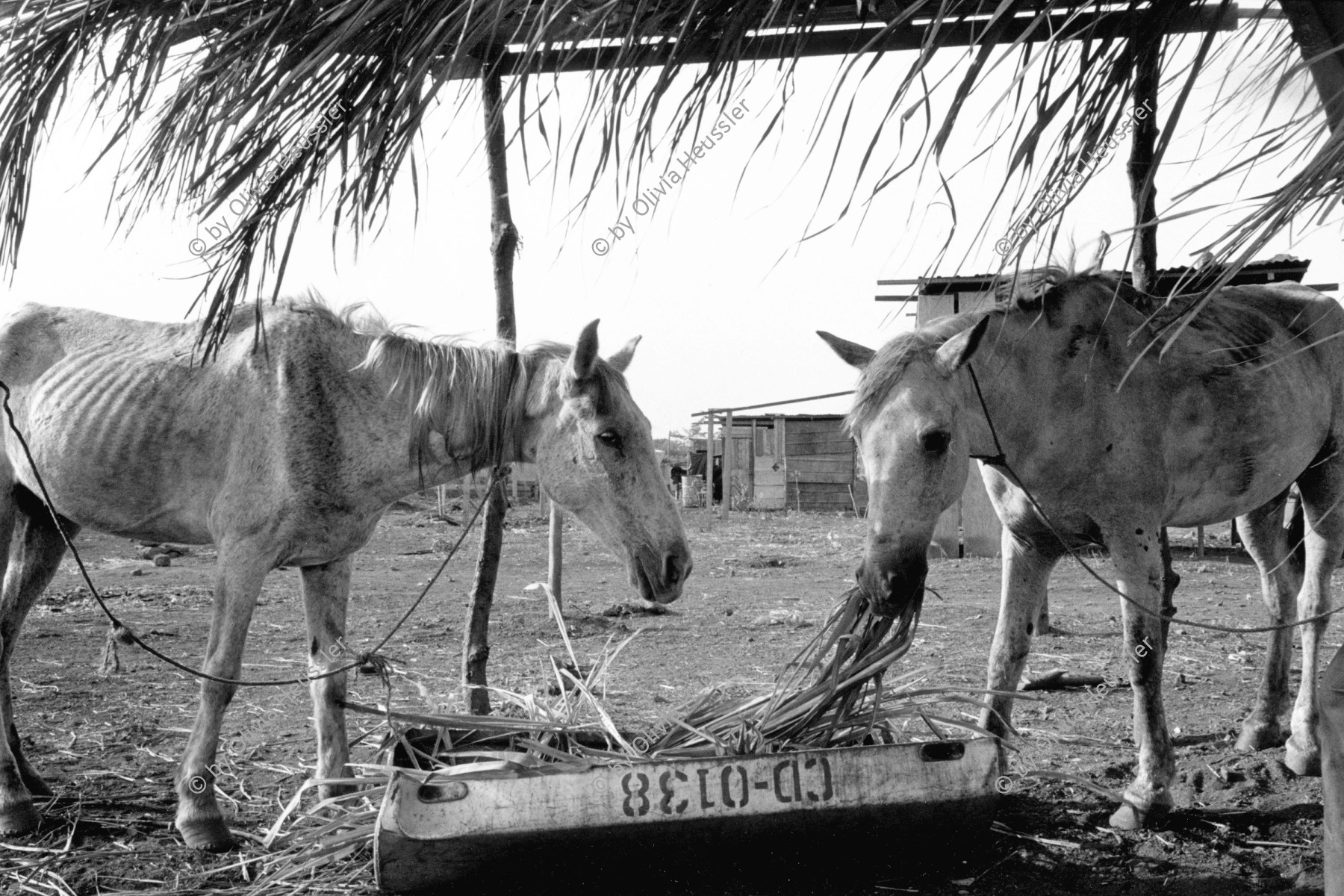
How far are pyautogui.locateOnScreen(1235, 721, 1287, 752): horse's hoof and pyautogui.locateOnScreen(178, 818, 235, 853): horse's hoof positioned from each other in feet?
13.9

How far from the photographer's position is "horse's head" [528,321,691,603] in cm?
385

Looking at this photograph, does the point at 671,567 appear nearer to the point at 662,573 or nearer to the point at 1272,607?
the point at 662,573

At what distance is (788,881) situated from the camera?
3164 millimetres

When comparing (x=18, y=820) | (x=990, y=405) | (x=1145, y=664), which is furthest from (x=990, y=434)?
(x=18, y=820)

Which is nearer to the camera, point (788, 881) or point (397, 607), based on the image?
point (788, 881)

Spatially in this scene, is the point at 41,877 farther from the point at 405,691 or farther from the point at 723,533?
the point at 723,533

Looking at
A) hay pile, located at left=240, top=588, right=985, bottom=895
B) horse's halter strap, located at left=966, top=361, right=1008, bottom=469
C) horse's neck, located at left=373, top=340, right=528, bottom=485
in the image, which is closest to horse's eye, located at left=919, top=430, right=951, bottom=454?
horse's halter strap, located at left=966, top=361, right=1008, bottom=469

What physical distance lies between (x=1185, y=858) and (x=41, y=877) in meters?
3.81

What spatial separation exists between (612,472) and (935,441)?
1.21 meters

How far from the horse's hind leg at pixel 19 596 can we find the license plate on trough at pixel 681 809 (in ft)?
6.26

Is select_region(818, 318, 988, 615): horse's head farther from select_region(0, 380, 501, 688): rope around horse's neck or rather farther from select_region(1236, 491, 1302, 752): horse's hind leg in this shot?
select_region(1236, 491, 1302, 752): horse's hind leg

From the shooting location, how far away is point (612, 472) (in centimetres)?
392

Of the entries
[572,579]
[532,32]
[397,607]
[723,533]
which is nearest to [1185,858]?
[532,32]

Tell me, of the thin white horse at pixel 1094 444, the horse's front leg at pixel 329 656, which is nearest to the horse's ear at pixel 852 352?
the thin white horse at pixel 1094 444
